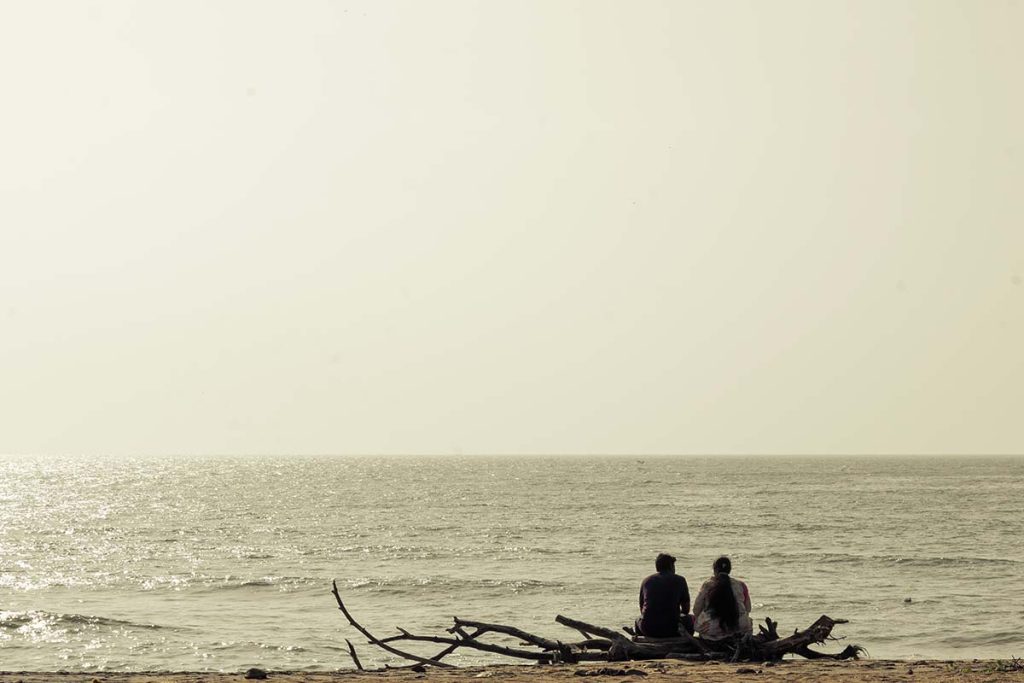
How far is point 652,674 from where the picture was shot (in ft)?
41.5

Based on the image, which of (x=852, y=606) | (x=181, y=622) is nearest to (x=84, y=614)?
(x=181, y=622)

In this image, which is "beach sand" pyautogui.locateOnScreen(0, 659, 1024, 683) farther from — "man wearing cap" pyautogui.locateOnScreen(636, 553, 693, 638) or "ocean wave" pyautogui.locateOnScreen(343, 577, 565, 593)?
"ocean wave" pyautogui.locateOnScreen(343, 577, 565, 593)

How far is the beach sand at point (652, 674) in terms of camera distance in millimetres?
12555

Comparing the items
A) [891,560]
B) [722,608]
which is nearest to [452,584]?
[891,560]

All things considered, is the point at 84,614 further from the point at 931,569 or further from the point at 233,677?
the point at 931,569

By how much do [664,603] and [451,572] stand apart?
23717mm

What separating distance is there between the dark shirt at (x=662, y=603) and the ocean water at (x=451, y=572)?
7.33 m

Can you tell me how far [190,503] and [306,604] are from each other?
64.0 metres

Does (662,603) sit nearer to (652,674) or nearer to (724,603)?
(724,603)

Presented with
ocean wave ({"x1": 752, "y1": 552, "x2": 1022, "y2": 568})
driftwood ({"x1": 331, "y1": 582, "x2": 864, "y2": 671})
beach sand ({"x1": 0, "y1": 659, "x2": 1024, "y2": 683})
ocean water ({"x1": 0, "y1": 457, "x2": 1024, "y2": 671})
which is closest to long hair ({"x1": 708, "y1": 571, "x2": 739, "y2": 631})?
driftwood ({"x1": 331, "y1": 582, "x2": 864, "y2": 671})

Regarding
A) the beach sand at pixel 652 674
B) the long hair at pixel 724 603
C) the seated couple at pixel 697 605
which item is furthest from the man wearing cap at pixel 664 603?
the beach sand at pixel 652 674

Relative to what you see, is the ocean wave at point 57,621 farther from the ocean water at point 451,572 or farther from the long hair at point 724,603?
the long hair at point 724,603

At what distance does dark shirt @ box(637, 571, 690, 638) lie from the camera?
13.9 m

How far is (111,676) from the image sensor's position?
565 inches
